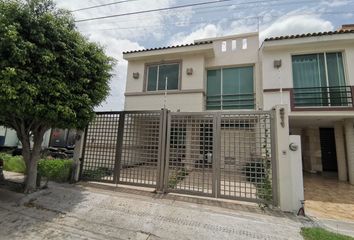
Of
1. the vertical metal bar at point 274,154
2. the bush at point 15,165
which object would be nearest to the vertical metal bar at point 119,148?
the bush at point 15,165

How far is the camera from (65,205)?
481cm

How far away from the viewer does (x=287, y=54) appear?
29.8 ft

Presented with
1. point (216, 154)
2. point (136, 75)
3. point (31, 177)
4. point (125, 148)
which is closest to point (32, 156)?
point (31, 177)

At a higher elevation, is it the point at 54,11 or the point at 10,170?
the point at 54,11

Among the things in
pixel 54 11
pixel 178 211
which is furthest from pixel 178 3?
pixel 178 211

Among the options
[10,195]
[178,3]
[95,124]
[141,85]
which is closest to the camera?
[10,195]

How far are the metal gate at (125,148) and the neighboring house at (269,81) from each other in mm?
3710

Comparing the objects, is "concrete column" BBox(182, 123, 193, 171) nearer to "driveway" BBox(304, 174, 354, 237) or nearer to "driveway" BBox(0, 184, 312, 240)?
"driveway" BBox(0, 184, 312, 240)

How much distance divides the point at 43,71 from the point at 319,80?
1072 cm

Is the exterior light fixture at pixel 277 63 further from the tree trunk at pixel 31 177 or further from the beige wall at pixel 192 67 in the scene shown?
the tree trunk at pixel 31 177

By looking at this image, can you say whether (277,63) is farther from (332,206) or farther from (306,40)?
(332,206)

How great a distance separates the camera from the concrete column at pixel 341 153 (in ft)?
30.8

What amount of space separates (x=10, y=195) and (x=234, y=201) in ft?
20.6

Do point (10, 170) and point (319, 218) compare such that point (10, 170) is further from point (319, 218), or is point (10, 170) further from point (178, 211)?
point (319, 218)
